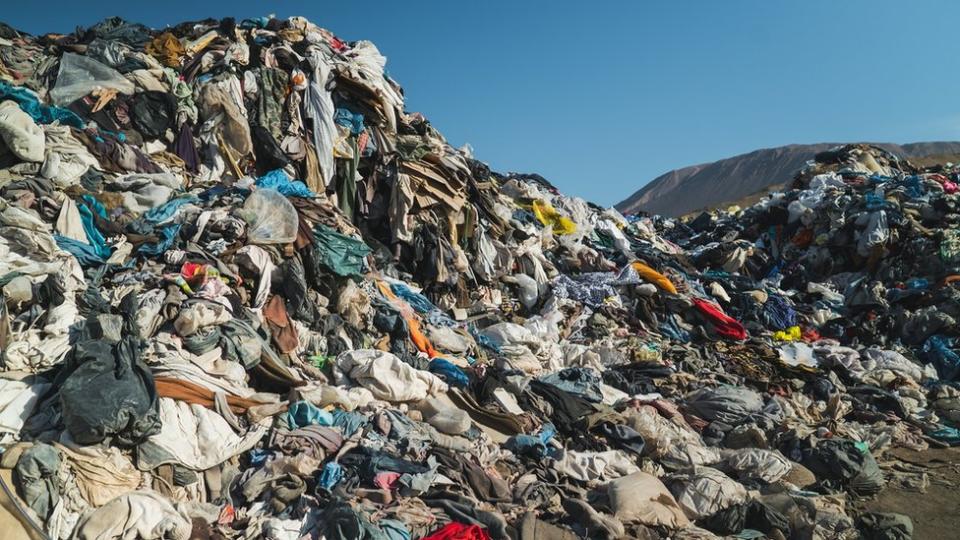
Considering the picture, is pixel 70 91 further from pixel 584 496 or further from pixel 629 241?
pixel 629 241

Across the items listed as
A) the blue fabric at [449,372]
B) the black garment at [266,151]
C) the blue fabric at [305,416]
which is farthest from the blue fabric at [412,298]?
the blue fabric at [305,416]

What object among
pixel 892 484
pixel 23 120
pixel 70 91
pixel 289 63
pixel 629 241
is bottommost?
pixel 892 484

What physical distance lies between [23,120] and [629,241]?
9.87m

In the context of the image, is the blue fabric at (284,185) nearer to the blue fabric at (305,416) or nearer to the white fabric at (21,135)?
the white fabric at (21,135)

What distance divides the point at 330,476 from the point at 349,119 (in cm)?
591

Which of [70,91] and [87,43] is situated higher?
[87,43]

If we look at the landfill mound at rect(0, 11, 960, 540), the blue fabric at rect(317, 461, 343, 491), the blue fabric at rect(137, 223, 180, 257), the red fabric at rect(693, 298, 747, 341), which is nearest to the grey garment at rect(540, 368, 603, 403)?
the landfill mound at rect(0, 11, 960, 540)

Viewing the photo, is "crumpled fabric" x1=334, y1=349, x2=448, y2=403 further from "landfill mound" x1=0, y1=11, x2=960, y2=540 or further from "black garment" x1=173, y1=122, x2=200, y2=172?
"black garment" x1=173, y1=122, x2=200, y2=172

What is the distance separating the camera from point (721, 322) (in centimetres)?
885

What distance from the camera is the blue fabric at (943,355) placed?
7.50 metres

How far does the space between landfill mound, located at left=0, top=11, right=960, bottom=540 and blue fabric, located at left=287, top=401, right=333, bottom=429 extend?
0.07ft

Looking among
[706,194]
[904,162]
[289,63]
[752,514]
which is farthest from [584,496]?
[706,194]

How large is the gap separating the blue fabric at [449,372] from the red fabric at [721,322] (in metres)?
4.74

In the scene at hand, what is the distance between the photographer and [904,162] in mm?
17859
